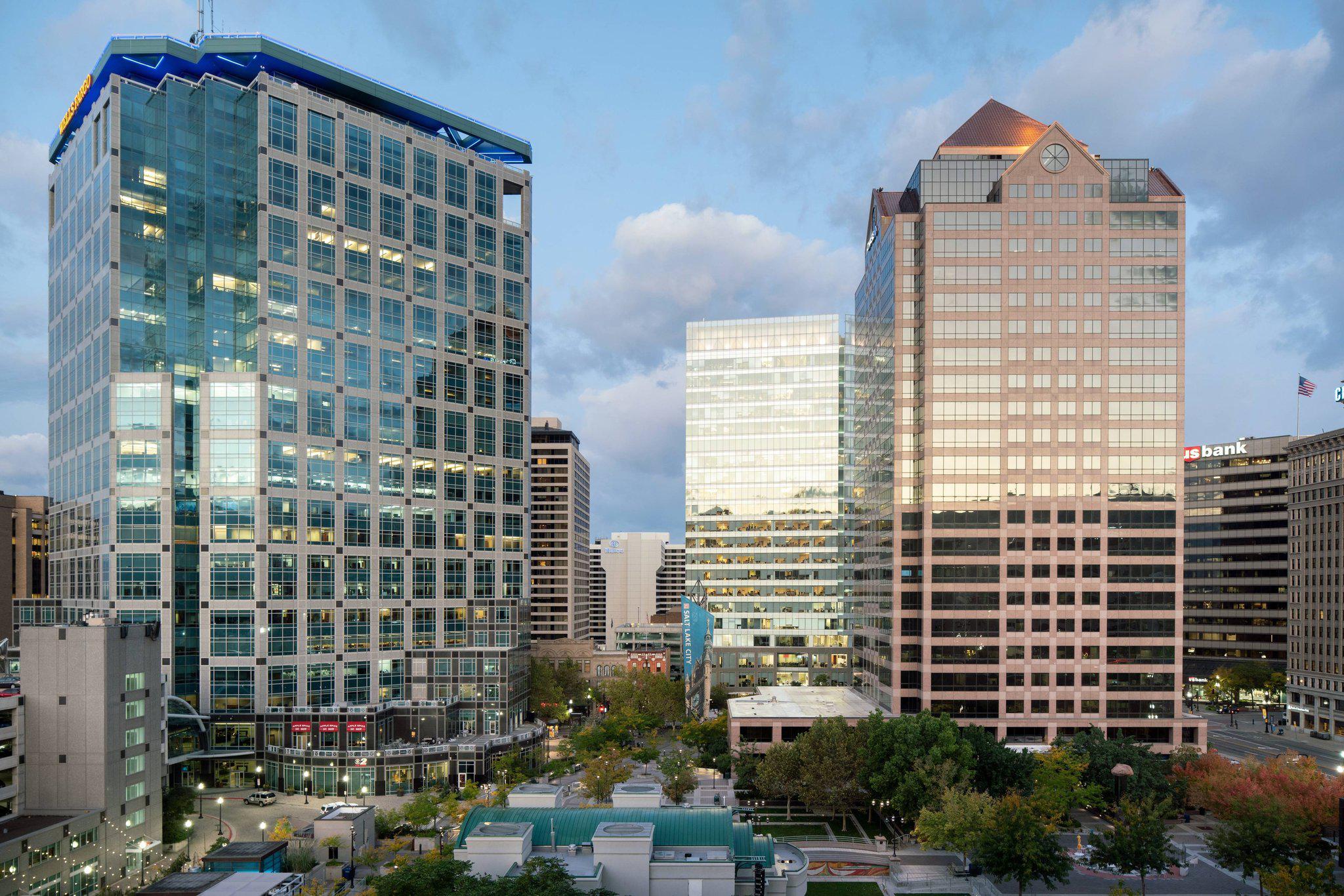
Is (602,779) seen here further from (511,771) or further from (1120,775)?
(1120,775)

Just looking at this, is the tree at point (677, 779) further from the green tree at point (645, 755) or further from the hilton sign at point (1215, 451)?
the hilton sign at point (1215, 451)

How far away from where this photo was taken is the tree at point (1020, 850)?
5662 centimetres

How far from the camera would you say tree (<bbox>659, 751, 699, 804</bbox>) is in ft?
261

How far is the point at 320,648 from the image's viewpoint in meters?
106

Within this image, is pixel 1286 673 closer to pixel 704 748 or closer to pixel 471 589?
pixel 704 748

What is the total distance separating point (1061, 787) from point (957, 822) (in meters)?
17.5

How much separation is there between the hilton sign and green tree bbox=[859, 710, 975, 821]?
13172cm

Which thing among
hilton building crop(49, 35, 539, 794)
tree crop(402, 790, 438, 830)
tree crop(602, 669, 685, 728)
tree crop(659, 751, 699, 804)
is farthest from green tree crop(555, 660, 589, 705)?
tree crop(402, 790, 438, 830)

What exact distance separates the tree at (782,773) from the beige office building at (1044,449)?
1027 inches

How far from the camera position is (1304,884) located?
152 ft

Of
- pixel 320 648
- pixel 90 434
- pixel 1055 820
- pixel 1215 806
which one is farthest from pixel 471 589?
pixel 1215 806

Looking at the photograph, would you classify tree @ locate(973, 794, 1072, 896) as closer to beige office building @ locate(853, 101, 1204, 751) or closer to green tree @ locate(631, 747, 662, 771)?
beige office building @ locate(853, 101, 1204, 751)

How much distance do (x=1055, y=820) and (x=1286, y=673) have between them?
111555 millimetres

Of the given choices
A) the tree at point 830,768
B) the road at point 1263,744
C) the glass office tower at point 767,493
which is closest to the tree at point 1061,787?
the tree at point 830,768
